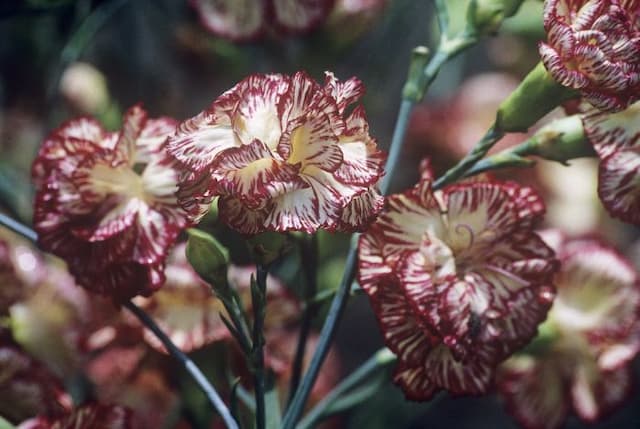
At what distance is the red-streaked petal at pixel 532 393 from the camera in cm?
55

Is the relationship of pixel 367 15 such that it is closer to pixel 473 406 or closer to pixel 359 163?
pixel 359 163

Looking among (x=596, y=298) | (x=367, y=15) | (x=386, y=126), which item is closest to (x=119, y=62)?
(x=367, y=15)

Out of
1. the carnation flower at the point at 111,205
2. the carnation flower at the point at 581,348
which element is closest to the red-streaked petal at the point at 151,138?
the carnation flower at the point at 111,205

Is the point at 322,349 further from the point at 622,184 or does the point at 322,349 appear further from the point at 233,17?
the point at 233,17

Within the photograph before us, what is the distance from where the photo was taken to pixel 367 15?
26.8 inches

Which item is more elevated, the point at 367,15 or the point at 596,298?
the point at 367,15

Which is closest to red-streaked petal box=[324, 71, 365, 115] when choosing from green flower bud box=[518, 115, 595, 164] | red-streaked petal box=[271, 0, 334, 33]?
green flower bud box=[518, 115, 595, 164]

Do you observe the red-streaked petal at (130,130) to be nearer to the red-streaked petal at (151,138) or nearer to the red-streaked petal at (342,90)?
the red-streaked petal at (151,138)

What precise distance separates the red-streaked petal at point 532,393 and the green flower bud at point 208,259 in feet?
0.72

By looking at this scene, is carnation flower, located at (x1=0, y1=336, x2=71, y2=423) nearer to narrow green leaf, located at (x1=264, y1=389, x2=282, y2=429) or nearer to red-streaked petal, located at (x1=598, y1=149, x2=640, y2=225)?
narrow green leaf, located at (x1=264, y1=389, x2=282, y2=429)

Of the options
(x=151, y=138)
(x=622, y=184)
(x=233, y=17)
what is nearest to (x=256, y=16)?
(x=233, y=17)

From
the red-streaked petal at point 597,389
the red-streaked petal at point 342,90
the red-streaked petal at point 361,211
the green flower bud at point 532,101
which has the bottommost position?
the red-streaked petal at point 597,389

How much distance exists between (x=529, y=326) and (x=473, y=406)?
534mm

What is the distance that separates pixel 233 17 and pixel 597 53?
0.28m
